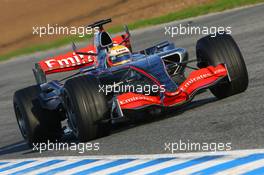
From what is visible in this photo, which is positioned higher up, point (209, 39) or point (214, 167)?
point (209, 39)

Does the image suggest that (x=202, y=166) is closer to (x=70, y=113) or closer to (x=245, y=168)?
(x=245, y=168)

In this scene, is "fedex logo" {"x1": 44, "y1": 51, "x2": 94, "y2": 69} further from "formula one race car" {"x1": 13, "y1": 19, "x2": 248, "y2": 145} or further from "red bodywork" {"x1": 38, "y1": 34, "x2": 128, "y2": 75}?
"formula one race car" {"x1": 13, "y1": 19, "x2": 248, "y2": 145}

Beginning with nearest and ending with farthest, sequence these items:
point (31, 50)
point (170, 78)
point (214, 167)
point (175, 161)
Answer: point (214, 167) → point (175, 161) → point (170, 78) → point (31, 50)

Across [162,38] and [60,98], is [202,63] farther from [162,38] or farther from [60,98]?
[162,38]

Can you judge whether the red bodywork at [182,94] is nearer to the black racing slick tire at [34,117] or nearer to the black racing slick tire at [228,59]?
the black racing slick tire at [228,59]

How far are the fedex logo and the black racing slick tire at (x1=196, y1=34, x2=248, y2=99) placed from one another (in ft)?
8.24

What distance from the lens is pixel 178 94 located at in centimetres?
863

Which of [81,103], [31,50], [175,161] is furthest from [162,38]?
[175,161]

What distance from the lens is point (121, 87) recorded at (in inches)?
364

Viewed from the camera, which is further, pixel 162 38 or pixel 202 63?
pixel 162 38

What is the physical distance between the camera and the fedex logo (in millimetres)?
→ 11102

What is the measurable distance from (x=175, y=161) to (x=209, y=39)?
10.2 feet

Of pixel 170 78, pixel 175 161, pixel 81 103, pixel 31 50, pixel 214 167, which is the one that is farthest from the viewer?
pixel 31 50

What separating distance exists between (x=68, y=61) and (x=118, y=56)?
1.40m
